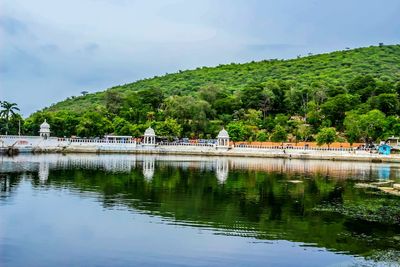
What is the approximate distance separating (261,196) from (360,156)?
41.8 metres

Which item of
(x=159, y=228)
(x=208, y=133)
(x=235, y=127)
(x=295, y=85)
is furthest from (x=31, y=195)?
(x=295, y=85)

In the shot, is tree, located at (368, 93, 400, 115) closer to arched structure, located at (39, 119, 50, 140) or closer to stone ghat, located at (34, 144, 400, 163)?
stone ghat, located at (34, 144, 400, 163)

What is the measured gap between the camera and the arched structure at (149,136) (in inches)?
3223

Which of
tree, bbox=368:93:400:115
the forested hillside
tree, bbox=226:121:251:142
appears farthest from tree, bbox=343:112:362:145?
tree, bbox=226:121:251:142

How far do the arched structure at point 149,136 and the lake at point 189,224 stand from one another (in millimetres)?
43129

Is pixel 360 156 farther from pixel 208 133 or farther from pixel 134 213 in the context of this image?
pixel 134 213

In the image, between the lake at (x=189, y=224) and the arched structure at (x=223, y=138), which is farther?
the arched structure at (x=223, y=138)

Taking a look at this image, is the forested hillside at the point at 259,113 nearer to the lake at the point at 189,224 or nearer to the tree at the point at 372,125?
the tree at the point at 372,125

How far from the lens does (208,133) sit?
89.7 metres

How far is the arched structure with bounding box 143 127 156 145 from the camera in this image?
81875 mm

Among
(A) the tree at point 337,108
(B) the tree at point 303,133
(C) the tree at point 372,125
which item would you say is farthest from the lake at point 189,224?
(A) the tree at point 337,108

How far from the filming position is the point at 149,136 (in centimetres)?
8225

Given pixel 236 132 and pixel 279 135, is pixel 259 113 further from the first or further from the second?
pixel 279 135

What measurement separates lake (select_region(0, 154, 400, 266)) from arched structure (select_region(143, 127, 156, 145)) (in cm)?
4313
